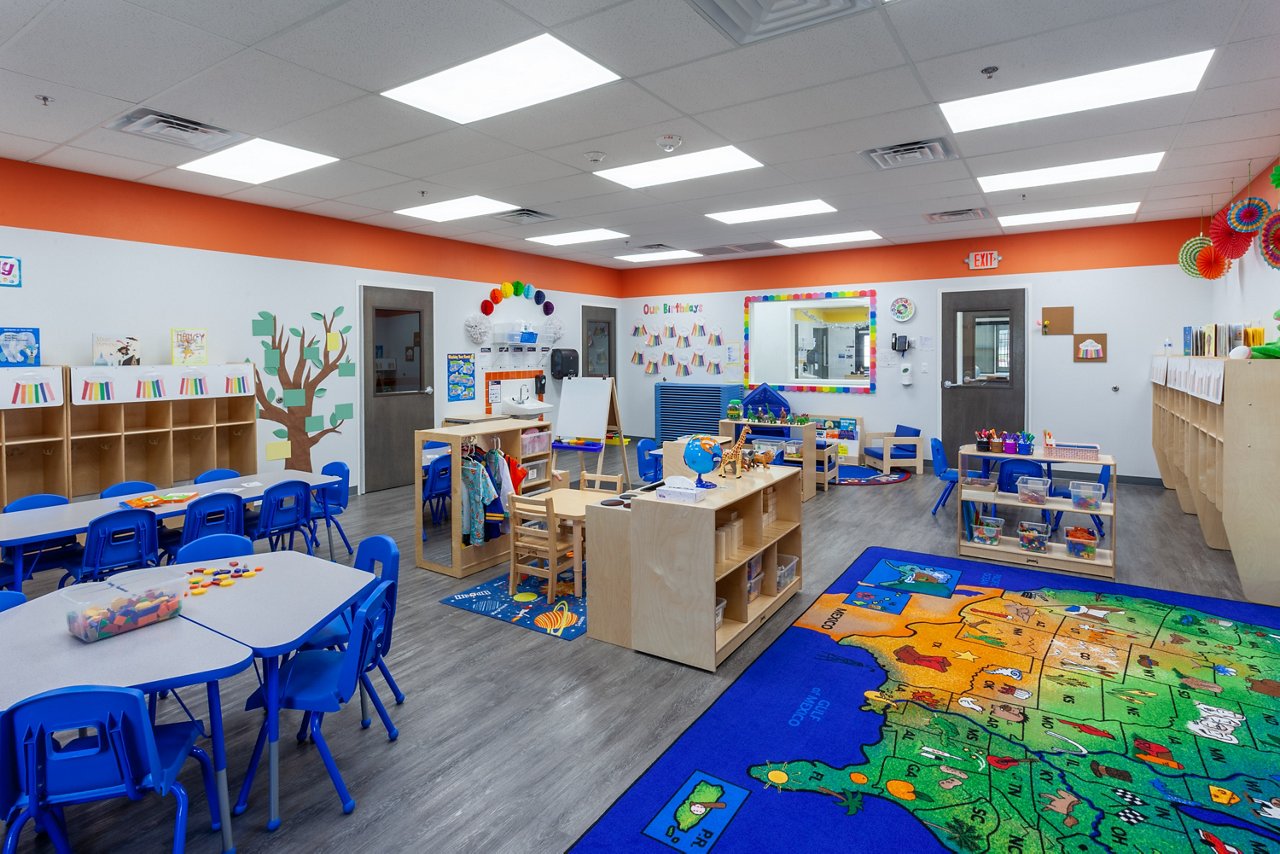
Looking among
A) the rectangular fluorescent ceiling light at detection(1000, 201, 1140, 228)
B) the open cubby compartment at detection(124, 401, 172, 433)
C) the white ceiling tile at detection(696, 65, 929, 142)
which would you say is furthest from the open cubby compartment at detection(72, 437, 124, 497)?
the rectangular fluorescent ceiling light at detection(1000, 201, 1140, 228)

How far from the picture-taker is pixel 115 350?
5.73m

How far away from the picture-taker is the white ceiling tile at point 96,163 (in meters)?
5.11

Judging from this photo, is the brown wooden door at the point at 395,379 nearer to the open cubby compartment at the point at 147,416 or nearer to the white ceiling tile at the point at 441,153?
the open cubby compartment at the point at 147,416

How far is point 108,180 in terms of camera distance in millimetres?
5785

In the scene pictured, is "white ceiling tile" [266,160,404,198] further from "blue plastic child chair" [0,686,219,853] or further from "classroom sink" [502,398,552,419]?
"blue plastic child chair" [0,686,219,853]

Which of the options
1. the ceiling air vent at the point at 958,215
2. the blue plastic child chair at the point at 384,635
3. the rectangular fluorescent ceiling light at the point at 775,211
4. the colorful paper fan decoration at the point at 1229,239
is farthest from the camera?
the ceiling air vent at the point at 958,215

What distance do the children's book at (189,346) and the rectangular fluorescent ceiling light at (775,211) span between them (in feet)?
17.2

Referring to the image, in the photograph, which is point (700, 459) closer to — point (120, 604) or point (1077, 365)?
point (120, 604)

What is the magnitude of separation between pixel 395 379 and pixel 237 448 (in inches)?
83.8

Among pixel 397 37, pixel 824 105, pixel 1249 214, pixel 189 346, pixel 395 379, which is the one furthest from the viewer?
pixel 395 379

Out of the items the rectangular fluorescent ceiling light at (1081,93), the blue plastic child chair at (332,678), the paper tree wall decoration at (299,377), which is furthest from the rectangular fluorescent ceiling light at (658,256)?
the blue plastic child chair at (332,678)

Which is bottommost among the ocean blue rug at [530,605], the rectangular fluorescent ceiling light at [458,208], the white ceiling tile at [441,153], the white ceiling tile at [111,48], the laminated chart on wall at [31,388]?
the ocean blue rug at [530,605]

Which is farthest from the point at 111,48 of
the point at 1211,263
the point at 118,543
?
the point at 1211,263

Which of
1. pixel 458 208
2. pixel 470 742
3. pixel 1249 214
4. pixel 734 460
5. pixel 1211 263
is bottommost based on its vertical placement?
pixel 470 742
